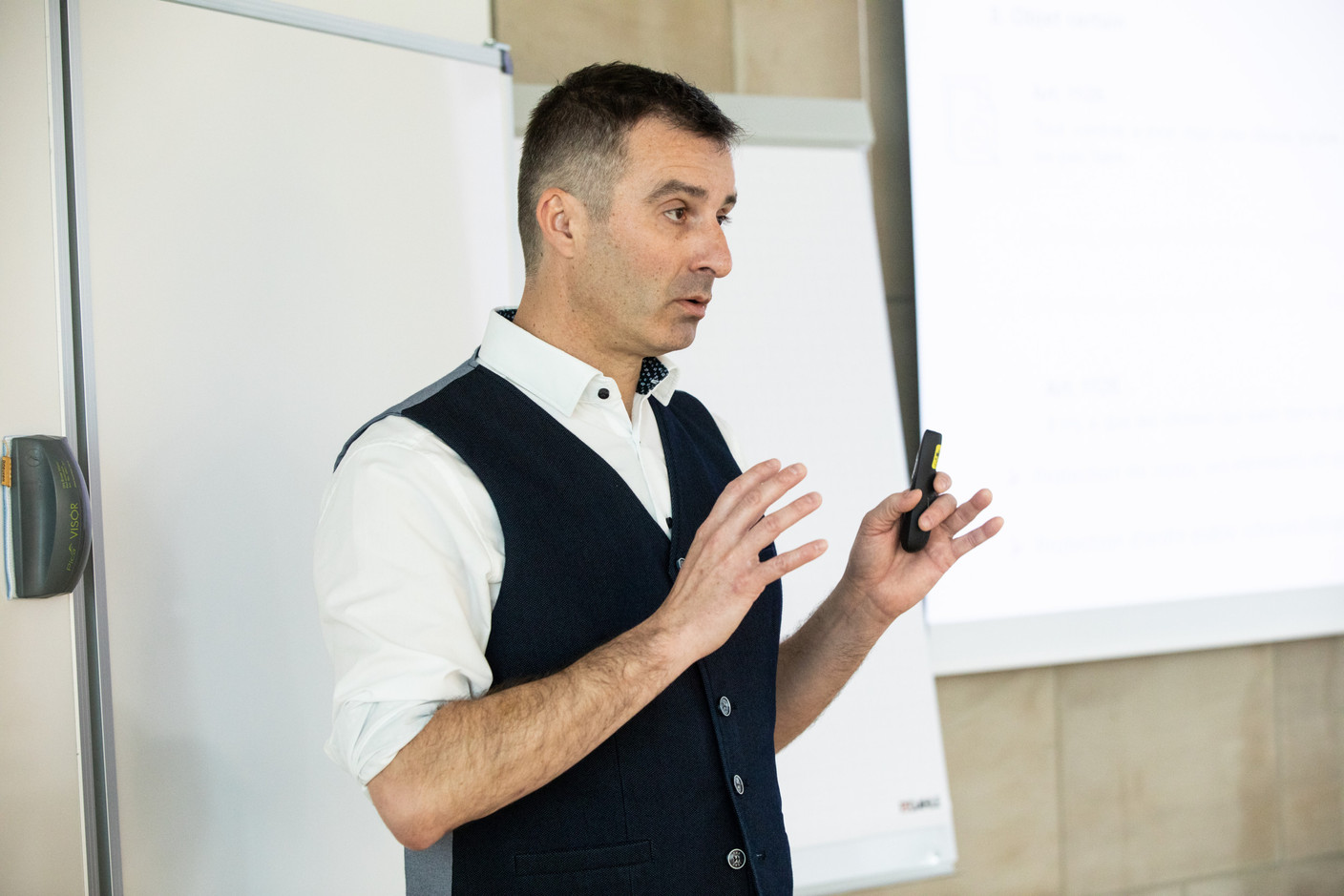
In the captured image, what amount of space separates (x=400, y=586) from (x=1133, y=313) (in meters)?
2.16

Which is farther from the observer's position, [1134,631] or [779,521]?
[1134,631]

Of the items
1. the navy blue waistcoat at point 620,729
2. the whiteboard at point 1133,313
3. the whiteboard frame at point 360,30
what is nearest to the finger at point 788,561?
the navy blue waistcoat at point 620,729

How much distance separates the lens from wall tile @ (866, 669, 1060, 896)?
99.9 inches

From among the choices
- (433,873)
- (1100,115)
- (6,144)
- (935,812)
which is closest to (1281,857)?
(935,812)

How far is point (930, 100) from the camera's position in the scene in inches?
93.2

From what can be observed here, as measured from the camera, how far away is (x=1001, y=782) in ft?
8.45

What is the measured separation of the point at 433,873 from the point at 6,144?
106 centimetres

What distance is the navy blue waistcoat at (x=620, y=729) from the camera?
1011 mm

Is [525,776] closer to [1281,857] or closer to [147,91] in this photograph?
[147,91]

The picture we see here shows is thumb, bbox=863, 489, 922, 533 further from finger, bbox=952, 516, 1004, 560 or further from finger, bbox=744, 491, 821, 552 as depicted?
finger, bbox=744, 491, 821, 552

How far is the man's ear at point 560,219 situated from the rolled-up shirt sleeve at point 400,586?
0.30 meters

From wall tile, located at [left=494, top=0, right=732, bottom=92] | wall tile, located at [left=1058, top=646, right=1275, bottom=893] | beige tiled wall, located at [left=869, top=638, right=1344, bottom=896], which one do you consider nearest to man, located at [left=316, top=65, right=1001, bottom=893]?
wall tile, located at [left=494, top=0, right=732, bottom=92]

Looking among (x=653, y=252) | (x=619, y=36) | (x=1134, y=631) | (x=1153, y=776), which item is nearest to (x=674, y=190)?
(x=653, y=252)

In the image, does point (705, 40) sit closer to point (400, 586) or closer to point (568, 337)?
point (568, 337)
